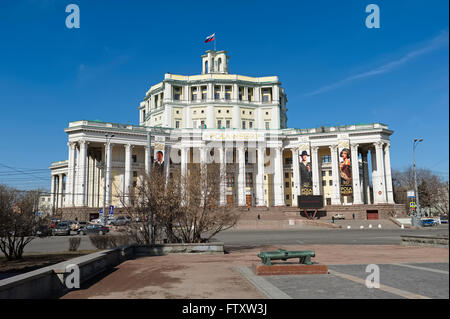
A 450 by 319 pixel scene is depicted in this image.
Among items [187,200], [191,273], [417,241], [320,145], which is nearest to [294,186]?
[320,145]

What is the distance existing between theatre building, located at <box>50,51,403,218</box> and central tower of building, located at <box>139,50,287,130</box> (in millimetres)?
250

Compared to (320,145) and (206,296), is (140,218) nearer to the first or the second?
(206,296)

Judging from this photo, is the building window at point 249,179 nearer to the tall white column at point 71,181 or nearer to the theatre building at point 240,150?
the theatre building at point 240,150

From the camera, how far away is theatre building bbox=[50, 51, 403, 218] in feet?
240

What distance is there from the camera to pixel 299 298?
7.76m

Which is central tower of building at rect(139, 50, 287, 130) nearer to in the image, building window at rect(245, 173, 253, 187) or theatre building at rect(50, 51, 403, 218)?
theatre building at rect(50, 51, 403, 218)

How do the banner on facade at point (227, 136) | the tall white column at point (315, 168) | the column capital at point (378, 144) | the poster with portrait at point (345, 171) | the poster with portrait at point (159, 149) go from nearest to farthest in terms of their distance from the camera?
the poster with portrait at point (345, 171)
the poster with portrait at point (159, 149)
the banner on facade at point (227, 136)
the column capital at point (378, 144)
the tall white column at point (315, 168)

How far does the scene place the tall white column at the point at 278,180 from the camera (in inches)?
3078

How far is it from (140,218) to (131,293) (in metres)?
10.6

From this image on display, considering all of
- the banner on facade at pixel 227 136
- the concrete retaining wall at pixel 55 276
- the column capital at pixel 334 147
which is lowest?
the concrete retaining wall at pixel 55 276

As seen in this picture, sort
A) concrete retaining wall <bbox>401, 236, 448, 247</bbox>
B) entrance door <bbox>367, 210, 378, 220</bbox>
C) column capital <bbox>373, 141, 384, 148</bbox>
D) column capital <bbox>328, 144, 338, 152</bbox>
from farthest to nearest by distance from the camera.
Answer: column capital <bbox>328, 144, 338, 152</bbox>, column capital <bbox>373, 141, 384, 148</bbox>, entrance door <bbox>367, 210, 378, 220</bbox>, concrete retaining wall <bbox>401, 236, 448, 247</bbox>

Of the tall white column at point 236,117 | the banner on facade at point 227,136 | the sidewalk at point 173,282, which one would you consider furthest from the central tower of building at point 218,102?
the sidewalk at point 173,282

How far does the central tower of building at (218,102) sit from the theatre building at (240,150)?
0.25 meters

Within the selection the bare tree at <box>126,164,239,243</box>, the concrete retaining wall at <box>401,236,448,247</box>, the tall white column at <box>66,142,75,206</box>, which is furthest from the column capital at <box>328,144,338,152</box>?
the bare tree at <box>126,164,239,243</box>
